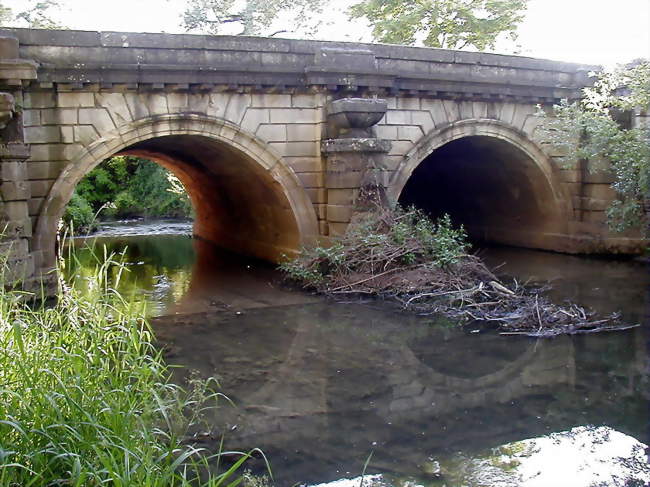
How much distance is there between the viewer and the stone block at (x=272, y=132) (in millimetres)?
10328

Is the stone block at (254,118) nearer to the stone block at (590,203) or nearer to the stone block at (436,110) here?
the stone block at (436,110)

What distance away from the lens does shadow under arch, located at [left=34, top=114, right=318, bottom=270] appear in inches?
361

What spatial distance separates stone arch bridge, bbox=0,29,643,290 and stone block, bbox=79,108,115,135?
0.01m

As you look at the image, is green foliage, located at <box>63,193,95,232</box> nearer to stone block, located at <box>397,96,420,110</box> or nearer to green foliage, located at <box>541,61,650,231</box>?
stone block, located at <box>397,96,420,110</box>

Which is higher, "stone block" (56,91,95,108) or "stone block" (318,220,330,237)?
"stone block" (56,91,95,108)

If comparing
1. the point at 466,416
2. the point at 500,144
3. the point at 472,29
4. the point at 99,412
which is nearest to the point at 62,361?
the point at 99,412

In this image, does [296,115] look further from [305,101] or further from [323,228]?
[323,228]

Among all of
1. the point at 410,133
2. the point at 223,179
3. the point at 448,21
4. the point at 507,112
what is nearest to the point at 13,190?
the point at 223,179

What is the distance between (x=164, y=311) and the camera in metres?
8.84

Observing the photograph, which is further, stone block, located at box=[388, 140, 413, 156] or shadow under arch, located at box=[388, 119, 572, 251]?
shadow under arch, located at box=[388, 119, 572, 251]

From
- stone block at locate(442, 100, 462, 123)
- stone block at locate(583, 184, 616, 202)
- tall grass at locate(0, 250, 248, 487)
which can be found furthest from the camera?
stone block at locate(583, 184, 616, 202)

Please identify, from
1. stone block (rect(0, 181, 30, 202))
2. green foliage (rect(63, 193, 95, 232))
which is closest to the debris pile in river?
stone block (rect(0, 181, 30, 202))

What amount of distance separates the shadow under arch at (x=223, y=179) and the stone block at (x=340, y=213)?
37 centimetres

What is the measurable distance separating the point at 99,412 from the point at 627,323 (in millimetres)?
6140
